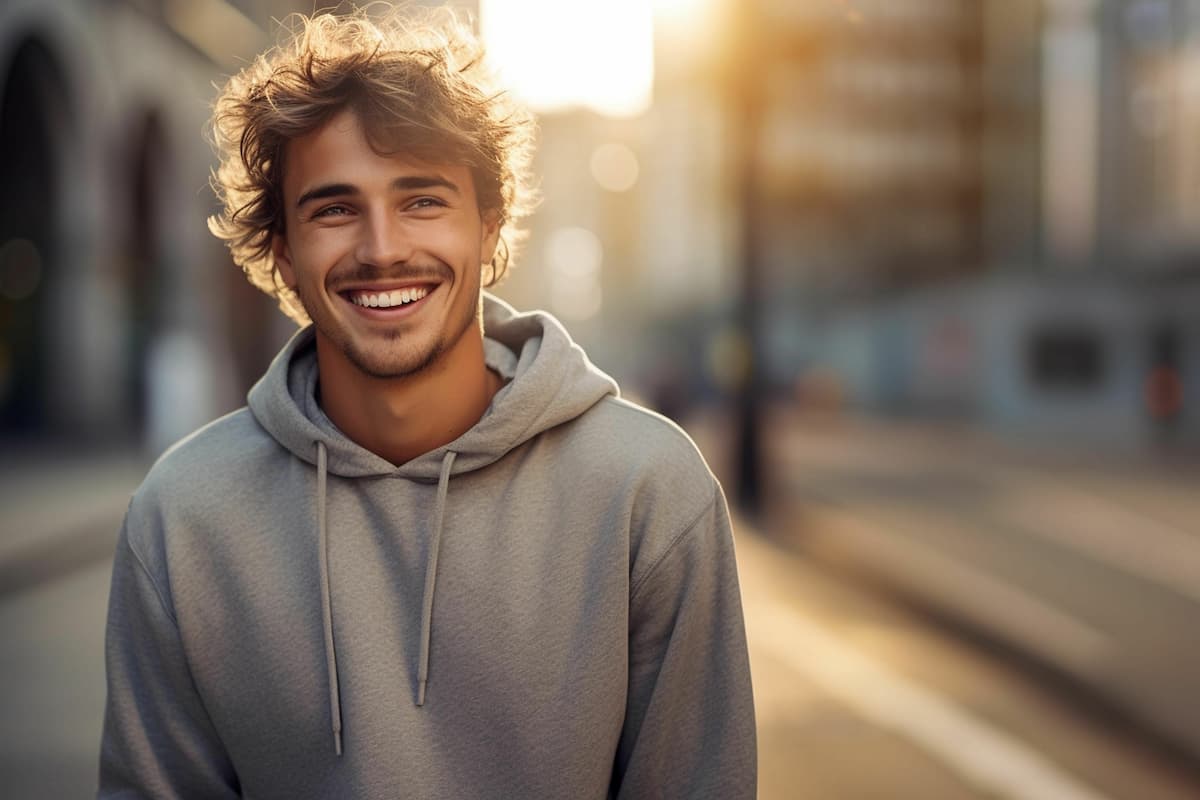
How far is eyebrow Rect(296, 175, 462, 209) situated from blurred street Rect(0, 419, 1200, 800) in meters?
3.50

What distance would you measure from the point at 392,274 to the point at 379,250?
56mm

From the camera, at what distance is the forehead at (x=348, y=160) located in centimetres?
214

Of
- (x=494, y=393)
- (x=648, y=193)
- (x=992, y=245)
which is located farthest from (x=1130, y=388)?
(x=648, y=193)

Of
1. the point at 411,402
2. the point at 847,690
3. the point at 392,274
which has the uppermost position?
the point at 392,274

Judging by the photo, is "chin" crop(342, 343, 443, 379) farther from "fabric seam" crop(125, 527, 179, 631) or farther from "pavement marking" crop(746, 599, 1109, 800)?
"pavement marking" crop(746, 599, 1109, 800)

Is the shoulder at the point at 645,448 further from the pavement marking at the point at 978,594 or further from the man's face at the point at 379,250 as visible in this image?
the pavement marking at the point at 978,594

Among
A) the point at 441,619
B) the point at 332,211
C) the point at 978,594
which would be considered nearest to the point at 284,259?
the point at 332,211

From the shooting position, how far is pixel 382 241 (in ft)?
7.06

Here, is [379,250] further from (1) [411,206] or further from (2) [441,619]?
(2) [441,619]

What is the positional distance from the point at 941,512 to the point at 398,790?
45.4 ft

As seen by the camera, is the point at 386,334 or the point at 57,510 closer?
the point at 386,334

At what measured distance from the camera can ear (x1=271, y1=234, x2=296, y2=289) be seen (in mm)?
2434

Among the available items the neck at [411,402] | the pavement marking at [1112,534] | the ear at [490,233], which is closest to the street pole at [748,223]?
the pavement marking at [1112,534]

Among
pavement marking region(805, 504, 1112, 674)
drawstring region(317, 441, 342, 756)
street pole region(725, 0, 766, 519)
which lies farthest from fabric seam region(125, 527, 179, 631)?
street pole region(725, 0, 766, 519)
